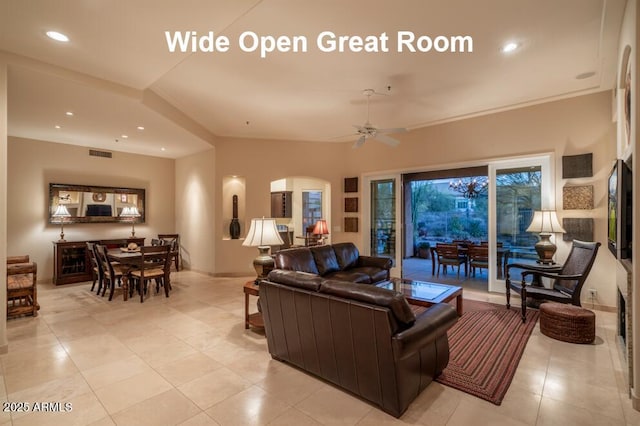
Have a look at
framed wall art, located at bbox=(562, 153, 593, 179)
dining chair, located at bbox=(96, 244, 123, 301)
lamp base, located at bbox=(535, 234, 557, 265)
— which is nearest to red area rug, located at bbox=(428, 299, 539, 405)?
lamp base, located at bbox=(535, 234, 557, 265)

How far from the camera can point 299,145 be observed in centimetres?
729

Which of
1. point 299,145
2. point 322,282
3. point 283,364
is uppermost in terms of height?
point 299,145

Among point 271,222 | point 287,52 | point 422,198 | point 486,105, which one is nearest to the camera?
point 287,52

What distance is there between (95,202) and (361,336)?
290 inches

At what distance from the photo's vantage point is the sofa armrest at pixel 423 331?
6.38 feet

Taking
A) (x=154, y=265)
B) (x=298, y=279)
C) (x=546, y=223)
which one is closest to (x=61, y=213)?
(x=154, y=265)

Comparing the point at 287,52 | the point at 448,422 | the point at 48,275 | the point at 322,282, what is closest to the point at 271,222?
the point at 322,282

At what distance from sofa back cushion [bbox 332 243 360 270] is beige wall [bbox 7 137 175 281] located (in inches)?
211

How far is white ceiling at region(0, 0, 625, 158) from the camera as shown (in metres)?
2.67

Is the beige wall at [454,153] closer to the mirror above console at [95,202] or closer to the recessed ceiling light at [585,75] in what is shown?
the recessed ceiling light at [585,75]

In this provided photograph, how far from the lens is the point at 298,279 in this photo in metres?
2.62

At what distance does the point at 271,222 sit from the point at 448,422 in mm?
2595

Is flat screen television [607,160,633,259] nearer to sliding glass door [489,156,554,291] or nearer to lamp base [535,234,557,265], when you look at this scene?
A: lamp base [535,234,557,265]

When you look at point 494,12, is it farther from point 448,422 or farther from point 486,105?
point 448,422
